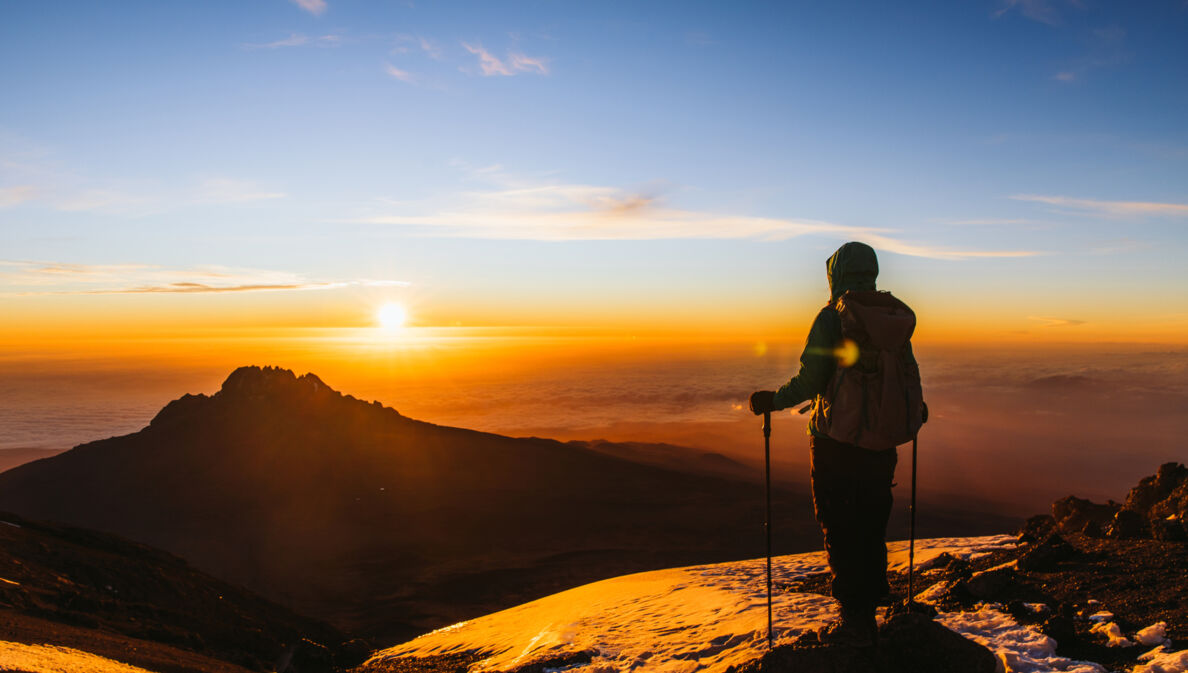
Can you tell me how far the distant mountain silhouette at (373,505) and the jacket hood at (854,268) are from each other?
14925 mm

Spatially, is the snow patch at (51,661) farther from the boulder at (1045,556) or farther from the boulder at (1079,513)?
the boulder at (1079,513)

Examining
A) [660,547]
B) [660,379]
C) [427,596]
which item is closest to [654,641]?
[427,596]

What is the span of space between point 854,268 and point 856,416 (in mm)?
935

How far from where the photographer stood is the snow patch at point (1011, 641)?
14.1 ft

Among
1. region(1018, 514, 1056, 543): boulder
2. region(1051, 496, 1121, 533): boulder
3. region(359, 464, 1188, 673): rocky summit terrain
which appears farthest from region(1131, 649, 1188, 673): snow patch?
region(1051, 496, 1121, 533): boulder

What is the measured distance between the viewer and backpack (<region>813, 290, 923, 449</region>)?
3.69 m

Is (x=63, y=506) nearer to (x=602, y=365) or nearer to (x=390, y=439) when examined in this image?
(x=390, y=439)

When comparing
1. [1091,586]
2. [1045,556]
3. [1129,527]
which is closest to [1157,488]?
[1129,527]

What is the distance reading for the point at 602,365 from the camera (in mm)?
185750

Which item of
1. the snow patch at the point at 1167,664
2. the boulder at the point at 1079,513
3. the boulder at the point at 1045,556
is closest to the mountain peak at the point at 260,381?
the boulder at the point at 1079,513

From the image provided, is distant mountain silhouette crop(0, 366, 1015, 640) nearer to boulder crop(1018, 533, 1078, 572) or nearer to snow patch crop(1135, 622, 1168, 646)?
boulder crop(1018, 533, 1078, 572)

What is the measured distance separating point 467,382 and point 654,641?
129 meters

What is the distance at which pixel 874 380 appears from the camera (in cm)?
372

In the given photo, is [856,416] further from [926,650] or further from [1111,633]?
[1111,633]
